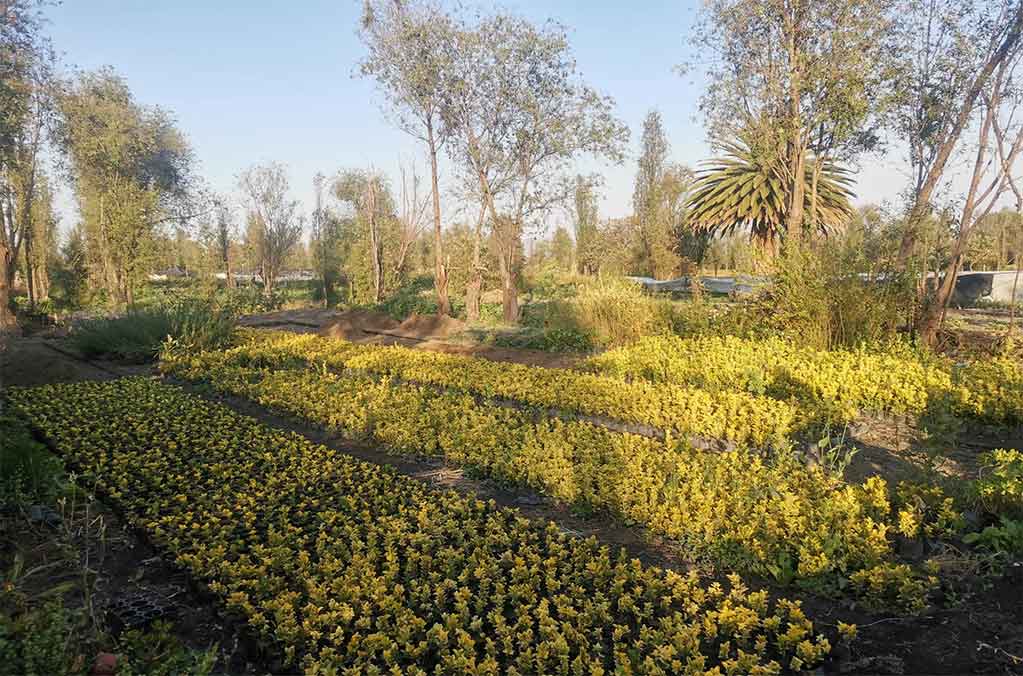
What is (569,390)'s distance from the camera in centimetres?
606

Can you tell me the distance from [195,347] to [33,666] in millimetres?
7920

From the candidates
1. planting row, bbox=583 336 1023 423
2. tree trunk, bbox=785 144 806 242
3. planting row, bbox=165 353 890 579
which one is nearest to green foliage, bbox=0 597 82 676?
planting row, bbox=165 353 890 579

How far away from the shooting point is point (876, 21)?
8930mm

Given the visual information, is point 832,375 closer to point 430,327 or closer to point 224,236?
point 430,327

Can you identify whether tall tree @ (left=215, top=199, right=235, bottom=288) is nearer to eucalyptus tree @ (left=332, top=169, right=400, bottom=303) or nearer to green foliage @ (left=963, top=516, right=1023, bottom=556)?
eucalyptus tree @ (left=332, top=169, right=400, bottom=303)

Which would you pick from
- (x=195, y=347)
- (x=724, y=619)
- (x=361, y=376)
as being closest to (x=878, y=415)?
(x=724, y=619)

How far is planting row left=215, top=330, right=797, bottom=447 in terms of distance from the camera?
4750mm

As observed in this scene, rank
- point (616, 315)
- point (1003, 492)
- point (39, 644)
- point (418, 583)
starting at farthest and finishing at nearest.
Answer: point (616, 315), point (1003, 492), point (418, 583), point (39, 644)

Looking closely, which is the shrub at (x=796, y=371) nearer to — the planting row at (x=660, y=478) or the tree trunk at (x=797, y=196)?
the planting row at (x=660, y=478)

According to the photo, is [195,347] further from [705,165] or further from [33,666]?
[705,165]

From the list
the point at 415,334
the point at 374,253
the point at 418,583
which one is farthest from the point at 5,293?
the point at 418,583

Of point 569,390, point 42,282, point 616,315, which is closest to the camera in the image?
point 569,390

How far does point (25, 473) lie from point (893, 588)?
4.91 meters

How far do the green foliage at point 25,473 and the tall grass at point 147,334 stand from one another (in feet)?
16.7
